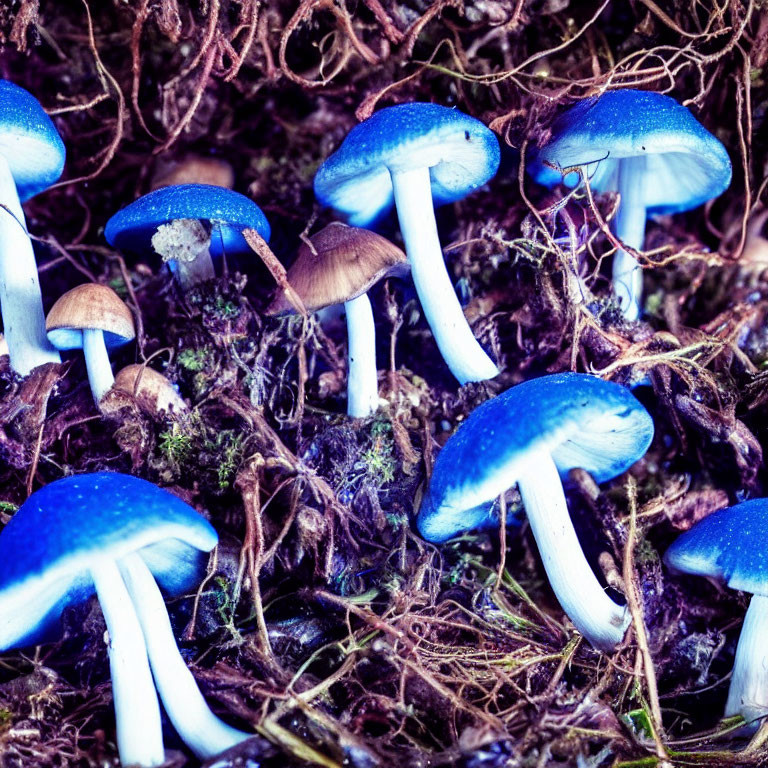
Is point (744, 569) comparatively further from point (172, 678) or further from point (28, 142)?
point (28, 142)

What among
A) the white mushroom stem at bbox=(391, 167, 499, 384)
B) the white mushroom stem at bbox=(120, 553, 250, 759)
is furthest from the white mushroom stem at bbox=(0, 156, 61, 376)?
the white mushroom stem at bbox=(391, 167, 499, 384)

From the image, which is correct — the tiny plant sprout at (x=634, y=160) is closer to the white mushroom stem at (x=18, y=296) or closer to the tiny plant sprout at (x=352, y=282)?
the tiny plant sprout at (x=352, y=282)

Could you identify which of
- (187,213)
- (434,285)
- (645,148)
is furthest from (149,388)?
(645,148)

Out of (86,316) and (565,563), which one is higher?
(86,316)

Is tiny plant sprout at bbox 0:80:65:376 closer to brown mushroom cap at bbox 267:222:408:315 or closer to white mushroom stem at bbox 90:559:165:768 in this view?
brown mushroom cap at bbox 267:222:408:315

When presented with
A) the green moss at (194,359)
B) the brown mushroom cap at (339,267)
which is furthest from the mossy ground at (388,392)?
the brown mushroom cap at (339,267)

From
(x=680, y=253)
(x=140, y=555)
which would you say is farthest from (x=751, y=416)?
(x=140, y=555)
